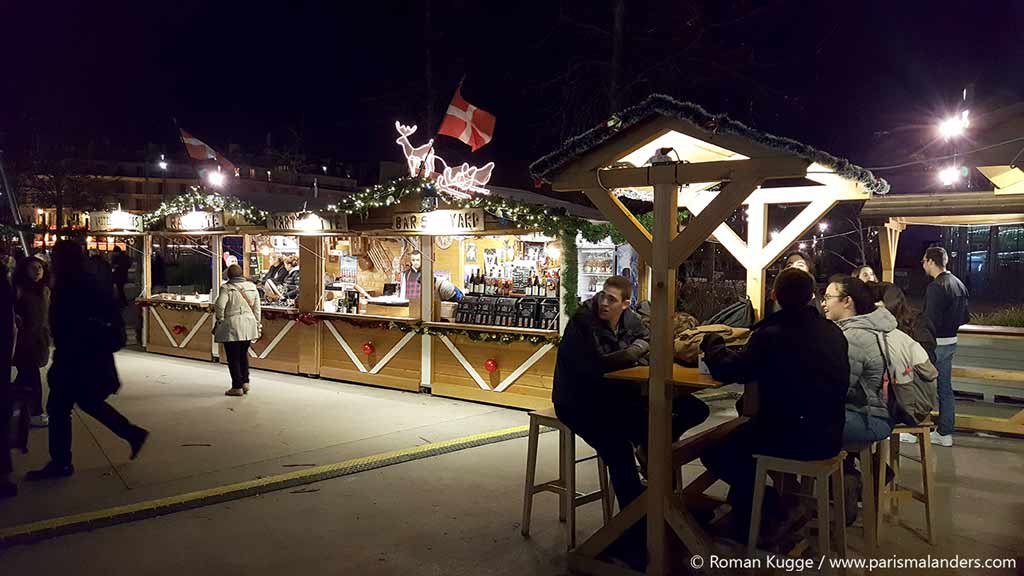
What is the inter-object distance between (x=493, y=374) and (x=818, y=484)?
5256mm

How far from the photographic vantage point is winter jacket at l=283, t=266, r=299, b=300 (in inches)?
437

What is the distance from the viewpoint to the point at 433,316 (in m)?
9.26

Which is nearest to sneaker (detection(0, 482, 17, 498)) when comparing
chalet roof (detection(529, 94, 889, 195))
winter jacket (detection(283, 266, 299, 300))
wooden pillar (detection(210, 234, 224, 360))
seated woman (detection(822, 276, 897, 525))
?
chalet roof (detection(529, 94, 889, 195))

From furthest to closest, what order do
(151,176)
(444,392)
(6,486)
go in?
1. (151,176)
2. (444,392)
3. (6,486)

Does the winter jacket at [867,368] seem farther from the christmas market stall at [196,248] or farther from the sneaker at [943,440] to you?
the christmas market stall at [196,248]

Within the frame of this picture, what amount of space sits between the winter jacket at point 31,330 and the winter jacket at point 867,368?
6492mm

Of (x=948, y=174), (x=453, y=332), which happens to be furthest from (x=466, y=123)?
(x=948, y=174)

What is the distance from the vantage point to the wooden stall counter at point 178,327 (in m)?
11.9

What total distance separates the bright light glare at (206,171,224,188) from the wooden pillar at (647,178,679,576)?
9779 millimetres

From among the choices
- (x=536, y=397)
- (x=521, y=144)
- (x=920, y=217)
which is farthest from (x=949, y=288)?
(x=521, y=144)

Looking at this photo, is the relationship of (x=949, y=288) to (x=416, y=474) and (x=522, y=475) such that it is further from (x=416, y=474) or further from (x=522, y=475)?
(x=416, y=474)

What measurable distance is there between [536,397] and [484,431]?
1.05 m

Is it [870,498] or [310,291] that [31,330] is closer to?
[310,291]

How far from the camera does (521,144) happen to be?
63.5ft
